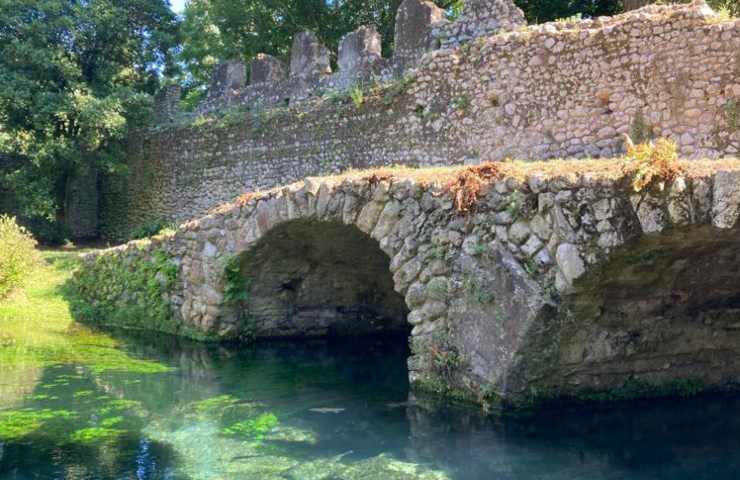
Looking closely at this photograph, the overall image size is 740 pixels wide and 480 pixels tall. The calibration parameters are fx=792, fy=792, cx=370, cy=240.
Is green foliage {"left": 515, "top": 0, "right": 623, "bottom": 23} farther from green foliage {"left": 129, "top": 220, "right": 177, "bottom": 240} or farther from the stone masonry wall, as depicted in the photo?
green foliage {"left": 129, "top": 220, "right": 177, "bottom": 240}

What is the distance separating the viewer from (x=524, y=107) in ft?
41.3

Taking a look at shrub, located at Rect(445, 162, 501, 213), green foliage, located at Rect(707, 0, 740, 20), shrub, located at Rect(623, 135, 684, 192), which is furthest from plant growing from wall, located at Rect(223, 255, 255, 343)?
green foliage, located at Rect(707, 0, 740, 20)

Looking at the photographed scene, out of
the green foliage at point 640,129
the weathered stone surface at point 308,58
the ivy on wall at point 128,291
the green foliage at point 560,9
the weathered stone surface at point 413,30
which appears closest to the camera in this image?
the green foliage at point 640,129

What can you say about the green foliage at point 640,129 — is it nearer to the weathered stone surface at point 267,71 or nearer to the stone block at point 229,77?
the weathered stone surface at point 267,71

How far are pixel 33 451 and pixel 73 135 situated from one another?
1360cm

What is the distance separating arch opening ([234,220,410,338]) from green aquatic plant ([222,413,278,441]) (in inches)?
138

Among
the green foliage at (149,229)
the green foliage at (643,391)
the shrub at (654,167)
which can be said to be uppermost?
the green foliage at (149,229)

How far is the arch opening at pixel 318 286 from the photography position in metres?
11.7

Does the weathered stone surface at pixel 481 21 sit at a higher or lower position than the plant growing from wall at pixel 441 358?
higher

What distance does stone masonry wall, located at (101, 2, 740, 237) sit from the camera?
10539mm

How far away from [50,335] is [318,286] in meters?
4.37

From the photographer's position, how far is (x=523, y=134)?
496 inches

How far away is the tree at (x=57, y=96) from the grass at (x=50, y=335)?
2.75m

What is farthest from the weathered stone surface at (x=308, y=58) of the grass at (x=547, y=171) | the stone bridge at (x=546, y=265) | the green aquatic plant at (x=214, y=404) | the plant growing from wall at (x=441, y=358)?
the plant growing from wall at (x=441, y=358)
